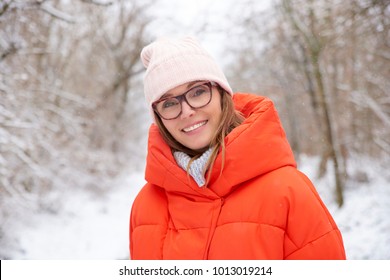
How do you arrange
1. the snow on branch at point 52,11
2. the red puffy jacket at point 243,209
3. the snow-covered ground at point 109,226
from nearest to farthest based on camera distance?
1. the red puffy jacket at point 243,209
2. the snow on branch at point 52,11
3. the snow-covered ground at point 109,226

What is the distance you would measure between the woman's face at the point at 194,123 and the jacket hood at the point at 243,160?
0.10 metres

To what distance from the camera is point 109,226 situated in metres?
8.34

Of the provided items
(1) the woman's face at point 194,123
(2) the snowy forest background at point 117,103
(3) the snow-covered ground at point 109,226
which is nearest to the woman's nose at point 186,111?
(1) the woman's face at point 194,123

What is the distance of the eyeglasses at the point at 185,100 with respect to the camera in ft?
4.86

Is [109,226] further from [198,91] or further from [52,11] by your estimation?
[198,91]

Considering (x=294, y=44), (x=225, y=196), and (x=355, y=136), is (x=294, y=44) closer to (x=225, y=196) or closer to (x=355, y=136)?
(x=355, y=136)

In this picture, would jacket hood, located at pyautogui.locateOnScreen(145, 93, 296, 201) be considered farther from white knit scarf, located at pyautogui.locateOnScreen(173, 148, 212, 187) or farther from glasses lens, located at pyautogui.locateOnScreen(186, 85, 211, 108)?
glasses lens, located at pyautogui.locateOnScreen(186, 85, 211, 108)

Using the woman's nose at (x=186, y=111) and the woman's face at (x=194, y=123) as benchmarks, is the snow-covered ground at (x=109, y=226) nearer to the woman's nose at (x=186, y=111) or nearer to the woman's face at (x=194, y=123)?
the woman's face at (x=194, y=123)

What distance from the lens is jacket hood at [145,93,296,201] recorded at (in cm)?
138

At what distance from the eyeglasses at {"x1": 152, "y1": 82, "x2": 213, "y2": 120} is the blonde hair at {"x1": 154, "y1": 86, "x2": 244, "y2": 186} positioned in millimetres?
87

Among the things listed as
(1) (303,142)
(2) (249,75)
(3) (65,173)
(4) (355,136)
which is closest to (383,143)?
(4) (355,136)

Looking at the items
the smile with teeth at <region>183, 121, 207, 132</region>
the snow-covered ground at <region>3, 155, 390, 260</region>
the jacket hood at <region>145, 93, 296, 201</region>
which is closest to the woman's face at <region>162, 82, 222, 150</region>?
the smile with teeth at <region>183, 121, 207, 132</region>

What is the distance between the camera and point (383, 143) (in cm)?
782

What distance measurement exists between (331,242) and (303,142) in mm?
18990
